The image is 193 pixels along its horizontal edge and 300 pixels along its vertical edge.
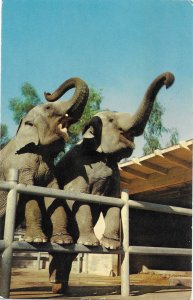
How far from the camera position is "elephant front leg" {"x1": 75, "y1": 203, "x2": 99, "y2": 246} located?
2629 millimetres

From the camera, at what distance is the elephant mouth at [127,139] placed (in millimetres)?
3149

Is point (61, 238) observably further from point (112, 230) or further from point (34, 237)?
point (112, 230)

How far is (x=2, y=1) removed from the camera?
2387mm

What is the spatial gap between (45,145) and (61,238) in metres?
0.64

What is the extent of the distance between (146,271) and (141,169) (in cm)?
271

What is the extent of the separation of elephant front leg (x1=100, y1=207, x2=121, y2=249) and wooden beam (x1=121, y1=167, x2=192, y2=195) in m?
2.62

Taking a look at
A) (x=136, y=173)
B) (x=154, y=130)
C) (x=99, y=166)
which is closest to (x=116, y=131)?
(x=99, y=166)

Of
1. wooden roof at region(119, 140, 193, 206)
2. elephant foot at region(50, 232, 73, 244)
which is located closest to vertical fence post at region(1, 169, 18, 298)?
elephant foot at region(50, 232, 73, 244)

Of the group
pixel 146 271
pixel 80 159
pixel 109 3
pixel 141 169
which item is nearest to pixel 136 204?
pixel 80 159

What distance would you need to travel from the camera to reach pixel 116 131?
320 centimetres

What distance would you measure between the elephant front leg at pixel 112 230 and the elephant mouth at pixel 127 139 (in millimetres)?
523

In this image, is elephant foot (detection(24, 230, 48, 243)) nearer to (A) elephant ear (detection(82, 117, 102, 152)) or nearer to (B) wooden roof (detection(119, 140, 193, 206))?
(A) elephant ear (detection(82, 117, 102, 152))

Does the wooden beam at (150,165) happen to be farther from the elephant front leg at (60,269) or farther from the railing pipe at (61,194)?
the railing pipe at (61,194)

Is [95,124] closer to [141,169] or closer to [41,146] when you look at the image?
[41,146]
